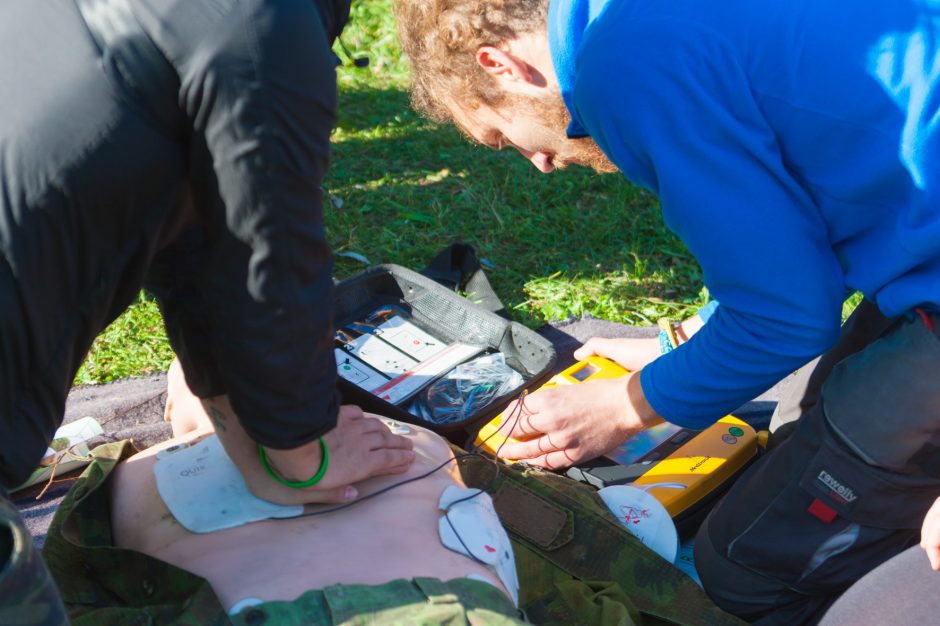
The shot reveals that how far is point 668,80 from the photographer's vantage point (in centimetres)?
161

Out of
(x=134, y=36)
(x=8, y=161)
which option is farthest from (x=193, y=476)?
(x=134, y=36)

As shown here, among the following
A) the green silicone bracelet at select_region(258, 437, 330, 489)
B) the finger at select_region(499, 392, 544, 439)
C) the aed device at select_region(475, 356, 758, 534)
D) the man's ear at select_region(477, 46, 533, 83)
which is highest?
the man's ear at select_region(477, 46, 533, 83)

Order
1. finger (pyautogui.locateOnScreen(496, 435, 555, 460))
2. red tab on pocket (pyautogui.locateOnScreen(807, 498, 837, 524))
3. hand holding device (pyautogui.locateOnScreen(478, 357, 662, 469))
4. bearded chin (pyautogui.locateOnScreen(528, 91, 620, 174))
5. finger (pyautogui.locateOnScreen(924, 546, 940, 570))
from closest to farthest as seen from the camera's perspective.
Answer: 1. finger (pyautogui.locateOnScreen(924, 546, 940, 570))
2. bearded chin (pyautogui.locateOnScreen(528, 91, 620, 174))
3. red tab on pocket (pyautogui.locateOnScreen(807, 498, 837, 524))
4. hand holding device (pyautogui.locateOnScreen(478, 357, 662, 469))
5. finger (pyautogui.locateOnScreen(496, 435, 555, 460))

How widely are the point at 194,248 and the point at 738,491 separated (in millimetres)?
1355

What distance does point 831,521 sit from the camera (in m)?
1.99

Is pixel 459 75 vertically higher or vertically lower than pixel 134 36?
lower

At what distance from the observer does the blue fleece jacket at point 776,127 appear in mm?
1618

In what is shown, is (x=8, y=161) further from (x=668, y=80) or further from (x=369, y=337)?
(x=369, y=337)

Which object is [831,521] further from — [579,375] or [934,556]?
[579,375]

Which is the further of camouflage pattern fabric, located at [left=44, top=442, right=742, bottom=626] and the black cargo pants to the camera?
the black cargo pants

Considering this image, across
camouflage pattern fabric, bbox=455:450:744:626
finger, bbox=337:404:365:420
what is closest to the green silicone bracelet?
finger, bbox=337:404:365:420

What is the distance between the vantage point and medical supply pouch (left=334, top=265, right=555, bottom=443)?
2625 millimetres

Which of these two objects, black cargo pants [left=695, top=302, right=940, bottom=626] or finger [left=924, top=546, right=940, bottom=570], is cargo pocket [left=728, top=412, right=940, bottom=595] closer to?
black cargo pants [left=695, top=302, right=940, bottom=626]

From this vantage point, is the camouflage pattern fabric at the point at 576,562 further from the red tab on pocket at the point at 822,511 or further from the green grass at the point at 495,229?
the green grass at the point at 495,229
